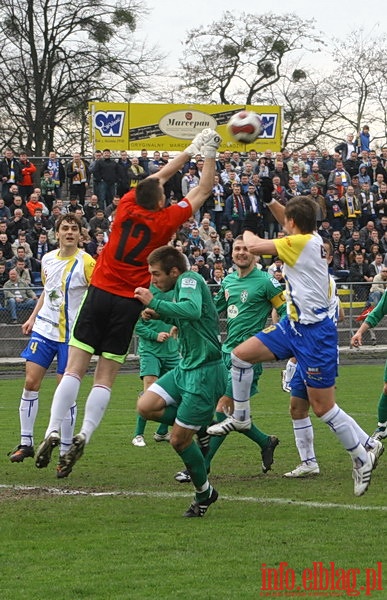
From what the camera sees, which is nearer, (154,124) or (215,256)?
(215,256)

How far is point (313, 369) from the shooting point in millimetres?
7906

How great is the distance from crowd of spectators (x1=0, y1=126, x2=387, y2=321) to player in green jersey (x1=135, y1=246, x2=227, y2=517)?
15.6 m

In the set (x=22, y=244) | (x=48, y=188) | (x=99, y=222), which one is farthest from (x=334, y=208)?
(x=22, y=244)

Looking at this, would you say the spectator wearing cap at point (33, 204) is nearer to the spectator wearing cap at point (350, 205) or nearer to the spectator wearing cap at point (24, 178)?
the spectator wearing cap at point (24, 178)

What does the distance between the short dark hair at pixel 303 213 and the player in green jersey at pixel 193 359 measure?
0.82 meters

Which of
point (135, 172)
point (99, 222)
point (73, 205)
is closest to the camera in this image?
point (99, 222)

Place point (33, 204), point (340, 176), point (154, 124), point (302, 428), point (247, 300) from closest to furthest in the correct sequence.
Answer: point (302, 428) < point (247, 300) < point (33, 204) < point (340, 176) < point (154, 124)

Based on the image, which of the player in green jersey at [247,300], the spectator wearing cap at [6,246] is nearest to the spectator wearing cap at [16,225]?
the spectator wearing cap at [6,246]

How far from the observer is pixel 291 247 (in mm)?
7793

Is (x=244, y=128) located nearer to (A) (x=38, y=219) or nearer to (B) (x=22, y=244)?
(B) (x=22, y=244)

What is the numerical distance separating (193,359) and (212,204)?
1989 cm

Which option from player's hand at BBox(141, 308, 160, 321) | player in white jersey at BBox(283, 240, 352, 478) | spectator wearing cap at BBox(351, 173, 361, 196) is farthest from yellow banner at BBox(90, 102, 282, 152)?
player's hand at BBox(141, 308, 160, 321)

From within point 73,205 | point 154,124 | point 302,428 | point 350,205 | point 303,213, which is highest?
point 154,124

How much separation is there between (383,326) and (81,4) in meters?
22.7
